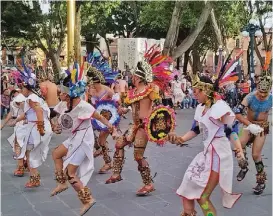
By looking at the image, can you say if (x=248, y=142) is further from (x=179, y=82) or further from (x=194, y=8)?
(x=194, y=8)

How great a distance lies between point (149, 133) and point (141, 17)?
2917 centimetres

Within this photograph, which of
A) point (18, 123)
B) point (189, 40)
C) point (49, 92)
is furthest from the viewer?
point (189, 40)

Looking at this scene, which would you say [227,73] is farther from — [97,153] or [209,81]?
[97,153]

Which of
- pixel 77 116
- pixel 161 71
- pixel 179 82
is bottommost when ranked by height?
pixel 179 82

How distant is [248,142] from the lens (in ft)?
23.0

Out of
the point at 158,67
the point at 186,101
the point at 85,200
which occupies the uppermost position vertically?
the point at 158,67

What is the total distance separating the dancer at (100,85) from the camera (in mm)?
7969

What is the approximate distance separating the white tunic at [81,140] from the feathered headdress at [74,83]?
0.47 feet

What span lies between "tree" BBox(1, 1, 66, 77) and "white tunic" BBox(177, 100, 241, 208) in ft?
52.7

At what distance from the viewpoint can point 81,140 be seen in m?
5.80

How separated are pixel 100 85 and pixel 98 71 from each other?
244 mm

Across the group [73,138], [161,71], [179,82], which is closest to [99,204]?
[73,138]

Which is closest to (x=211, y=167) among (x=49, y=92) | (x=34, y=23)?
(x=49, y=92)

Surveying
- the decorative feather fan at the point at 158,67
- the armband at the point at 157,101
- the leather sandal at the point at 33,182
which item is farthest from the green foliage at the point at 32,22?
the armband at the point at 157,101
